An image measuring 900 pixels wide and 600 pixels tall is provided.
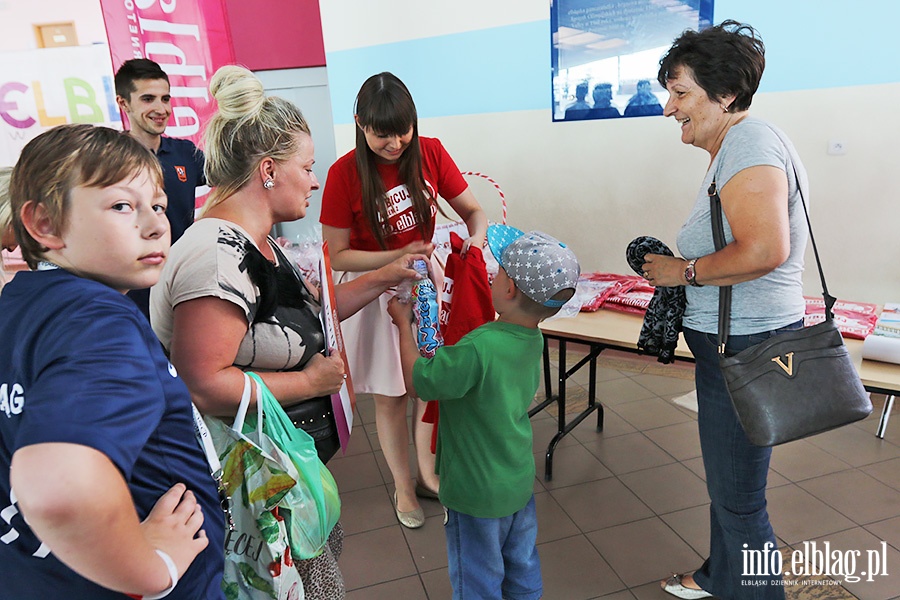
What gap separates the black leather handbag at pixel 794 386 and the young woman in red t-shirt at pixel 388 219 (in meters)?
1.02

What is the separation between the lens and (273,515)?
3.63 feet

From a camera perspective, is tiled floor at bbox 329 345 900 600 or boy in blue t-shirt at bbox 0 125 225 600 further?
tiled floor at bbox 329 345 900 600

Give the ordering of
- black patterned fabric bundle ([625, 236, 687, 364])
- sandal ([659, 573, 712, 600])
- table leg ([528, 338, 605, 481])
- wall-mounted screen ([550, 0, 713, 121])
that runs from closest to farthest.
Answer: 1. black patterned fabric bundle ([625, 236, 687, 364])
2. sandal ([659, 573, 712, 600])
3. table leg ([528, 338, 605, 481])
4. wall-mounted screen ([550, 0, 713, 121])

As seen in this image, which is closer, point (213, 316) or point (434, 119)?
point (213, 316)

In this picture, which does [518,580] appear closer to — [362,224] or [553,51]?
[362,224]

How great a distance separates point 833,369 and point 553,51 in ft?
9.52

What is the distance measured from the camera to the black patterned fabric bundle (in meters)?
1.81

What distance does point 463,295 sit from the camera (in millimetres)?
2072

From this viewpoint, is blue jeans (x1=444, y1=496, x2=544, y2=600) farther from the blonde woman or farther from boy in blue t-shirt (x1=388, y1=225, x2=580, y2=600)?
the blonde woman

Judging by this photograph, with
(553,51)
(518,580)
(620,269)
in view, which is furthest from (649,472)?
(553,51)

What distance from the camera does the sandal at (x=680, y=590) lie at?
2031mm

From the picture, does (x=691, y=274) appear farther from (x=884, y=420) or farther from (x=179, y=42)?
(x=179, y=42)

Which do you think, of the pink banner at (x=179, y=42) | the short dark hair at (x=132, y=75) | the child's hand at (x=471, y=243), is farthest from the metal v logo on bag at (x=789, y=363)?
the pink banner at (x=179, y=42)

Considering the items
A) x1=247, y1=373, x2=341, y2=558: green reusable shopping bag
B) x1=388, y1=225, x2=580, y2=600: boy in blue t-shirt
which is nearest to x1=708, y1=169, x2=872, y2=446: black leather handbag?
x1=388, y1=225, x2=580, y2=600: boy in blue t-shirt
